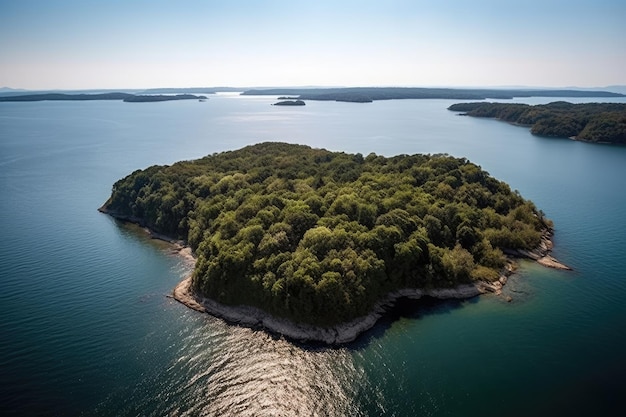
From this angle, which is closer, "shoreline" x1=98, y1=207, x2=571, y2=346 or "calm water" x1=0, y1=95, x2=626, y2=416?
"calm water" x1=0, y1=95, x2=626, y2=416

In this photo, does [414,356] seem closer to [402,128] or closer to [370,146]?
[370,146]

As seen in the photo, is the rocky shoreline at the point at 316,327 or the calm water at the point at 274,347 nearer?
the calm water at the point at 274,347

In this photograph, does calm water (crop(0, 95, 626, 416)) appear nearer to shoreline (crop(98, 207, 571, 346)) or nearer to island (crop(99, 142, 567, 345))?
A: shoreline (crop(98, 207, 571, 346))

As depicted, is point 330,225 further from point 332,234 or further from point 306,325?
point 306,325

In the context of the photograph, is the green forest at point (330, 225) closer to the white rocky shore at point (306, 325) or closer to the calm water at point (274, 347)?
the white rocky shore at point (306, 325)

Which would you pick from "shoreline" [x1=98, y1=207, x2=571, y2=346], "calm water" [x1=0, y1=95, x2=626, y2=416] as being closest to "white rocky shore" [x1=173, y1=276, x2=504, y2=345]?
"shoreline" [x1=98, y1=207, x2=571, y2=346]

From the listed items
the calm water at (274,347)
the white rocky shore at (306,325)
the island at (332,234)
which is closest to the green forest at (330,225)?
the island at (332,234)

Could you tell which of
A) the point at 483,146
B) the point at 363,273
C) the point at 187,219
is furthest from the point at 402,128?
the point at 363,273
